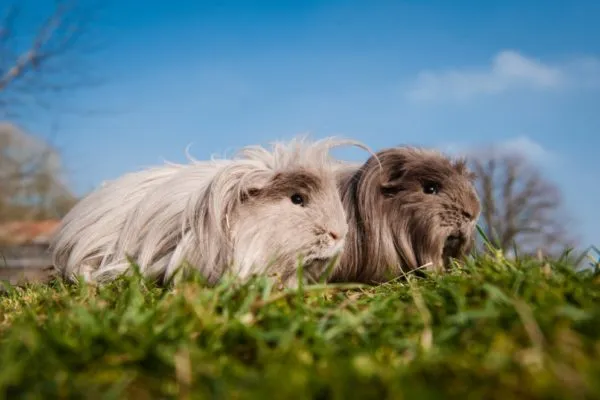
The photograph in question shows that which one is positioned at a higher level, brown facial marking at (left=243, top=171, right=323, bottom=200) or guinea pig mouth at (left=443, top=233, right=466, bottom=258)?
brown facial marking at (left=243, top=171, right=323, bottom=200)

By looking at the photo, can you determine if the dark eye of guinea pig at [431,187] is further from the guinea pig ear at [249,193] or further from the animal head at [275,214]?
the guinea pig ear at [249,193]

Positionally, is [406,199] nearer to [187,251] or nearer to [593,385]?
[187,251]

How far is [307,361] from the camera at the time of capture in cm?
149

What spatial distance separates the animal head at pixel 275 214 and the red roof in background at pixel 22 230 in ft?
33.8

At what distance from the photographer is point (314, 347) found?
5.14ft

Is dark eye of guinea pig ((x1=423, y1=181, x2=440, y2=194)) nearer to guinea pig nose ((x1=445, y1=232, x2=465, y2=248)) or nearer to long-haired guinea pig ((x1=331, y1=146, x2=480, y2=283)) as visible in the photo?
long-haired guinea pig ((x1=331, y1=146, x2=480, y2=283))

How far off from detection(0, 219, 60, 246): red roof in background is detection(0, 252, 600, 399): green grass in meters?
11.6

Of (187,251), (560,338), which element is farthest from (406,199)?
(560,338)

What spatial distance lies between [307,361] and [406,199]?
2.77 meters

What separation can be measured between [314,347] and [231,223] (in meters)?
1.70

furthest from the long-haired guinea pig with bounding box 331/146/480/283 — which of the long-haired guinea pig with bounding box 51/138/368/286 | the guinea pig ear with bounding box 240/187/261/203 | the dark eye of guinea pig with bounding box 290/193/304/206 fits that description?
the guinea pig ear with bounding box 240/187/261/203

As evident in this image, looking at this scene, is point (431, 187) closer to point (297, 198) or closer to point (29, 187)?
point (297, 198)

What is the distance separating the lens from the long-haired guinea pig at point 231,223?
3.12 meters

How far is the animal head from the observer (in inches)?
123
